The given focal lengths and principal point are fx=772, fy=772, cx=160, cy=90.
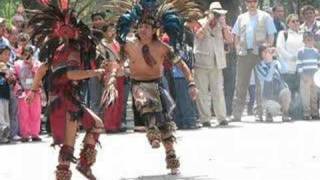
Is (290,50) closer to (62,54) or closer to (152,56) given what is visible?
(152,56)

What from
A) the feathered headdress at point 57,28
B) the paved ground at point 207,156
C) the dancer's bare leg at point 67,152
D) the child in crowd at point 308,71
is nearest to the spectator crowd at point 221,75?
the child in crowd at point 308,71

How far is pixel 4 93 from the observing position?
1306cm

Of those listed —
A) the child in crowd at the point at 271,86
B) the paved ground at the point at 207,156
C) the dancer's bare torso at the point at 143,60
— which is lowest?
the paved ground at the point at 207,156

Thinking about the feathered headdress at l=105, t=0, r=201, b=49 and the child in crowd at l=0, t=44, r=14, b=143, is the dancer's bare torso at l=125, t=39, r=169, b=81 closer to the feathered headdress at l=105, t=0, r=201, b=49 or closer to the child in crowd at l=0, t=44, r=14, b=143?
the feathered headdress at l=105, t=0, r=201, b=49

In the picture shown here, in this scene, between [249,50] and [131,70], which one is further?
[249,50]

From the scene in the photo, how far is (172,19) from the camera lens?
9.16 metres

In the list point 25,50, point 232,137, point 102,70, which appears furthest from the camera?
point 25,50

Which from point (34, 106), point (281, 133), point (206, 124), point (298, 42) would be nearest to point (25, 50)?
point (34, 106)

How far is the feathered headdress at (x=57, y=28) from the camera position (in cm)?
817

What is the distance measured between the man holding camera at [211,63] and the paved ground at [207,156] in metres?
0.81

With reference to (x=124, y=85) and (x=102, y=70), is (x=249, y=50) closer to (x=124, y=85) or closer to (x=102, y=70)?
(x=124, y=85)

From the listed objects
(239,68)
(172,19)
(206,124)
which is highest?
(172,19)

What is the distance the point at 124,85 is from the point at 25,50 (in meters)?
2.01

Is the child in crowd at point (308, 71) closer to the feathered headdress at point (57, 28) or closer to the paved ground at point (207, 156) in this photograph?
the paved ground at point (207, 156)
